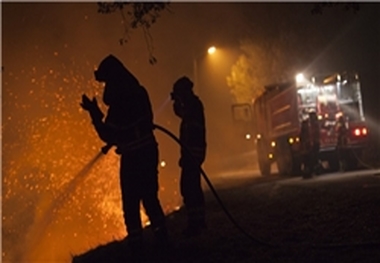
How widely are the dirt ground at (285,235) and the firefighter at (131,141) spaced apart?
1.18ft

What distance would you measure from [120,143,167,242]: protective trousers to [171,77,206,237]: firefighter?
115 cm

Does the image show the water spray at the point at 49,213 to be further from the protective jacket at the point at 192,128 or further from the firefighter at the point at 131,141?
the firefighter at the point at 131,141

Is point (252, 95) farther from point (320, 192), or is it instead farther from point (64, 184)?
point (320, 192)

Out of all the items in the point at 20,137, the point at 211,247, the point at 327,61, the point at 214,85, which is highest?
the point at 214,85

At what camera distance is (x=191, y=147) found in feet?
22.4

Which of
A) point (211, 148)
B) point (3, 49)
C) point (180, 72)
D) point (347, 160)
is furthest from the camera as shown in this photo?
point (211, 148)

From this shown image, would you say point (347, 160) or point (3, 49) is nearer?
point (347, 160)

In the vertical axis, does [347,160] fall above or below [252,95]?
below

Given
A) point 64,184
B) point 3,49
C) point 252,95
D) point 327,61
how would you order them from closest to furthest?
point 3,49
point 327,61
point 64,184
point 252,95

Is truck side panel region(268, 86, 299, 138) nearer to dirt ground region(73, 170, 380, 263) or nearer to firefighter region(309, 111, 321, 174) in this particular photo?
firefighter region(309, 111, 321, 174)

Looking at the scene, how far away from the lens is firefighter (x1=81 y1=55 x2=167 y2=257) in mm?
5469

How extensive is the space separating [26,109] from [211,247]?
24131 mm

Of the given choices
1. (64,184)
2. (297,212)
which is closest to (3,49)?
(64,184)

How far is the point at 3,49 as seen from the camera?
25.5m
